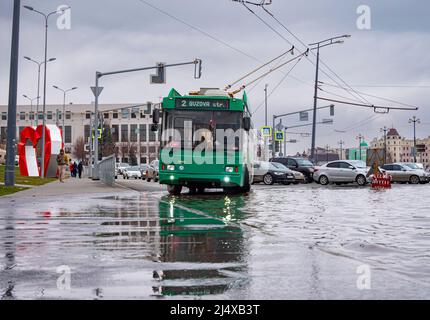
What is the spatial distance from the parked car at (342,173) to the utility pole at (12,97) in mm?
21270

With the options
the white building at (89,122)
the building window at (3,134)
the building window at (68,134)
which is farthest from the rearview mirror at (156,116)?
the building window at (68,134)

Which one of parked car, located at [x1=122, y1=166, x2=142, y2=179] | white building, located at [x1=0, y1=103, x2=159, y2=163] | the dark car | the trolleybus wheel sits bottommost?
parked car, located at [x1=122, y1=166, x2=142, y2=179]

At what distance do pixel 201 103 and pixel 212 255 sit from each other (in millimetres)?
17750

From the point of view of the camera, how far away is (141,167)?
231ft

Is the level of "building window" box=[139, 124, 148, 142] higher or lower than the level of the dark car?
higher

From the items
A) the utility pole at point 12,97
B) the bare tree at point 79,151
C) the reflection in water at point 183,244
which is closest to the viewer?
the reflection in water at point 183,244

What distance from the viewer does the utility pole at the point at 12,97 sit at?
92.2 feet

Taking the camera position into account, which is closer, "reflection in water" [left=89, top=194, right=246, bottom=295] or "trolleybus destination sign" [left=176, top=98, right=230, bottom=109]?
"reflection in water" [left=89, top=194, right=246, bottom=295]

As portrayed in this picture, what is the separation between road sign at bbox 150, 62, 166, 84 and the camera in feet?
121

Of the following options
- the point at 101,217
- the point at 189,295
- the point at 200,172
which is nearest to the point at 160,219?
the point at 101,217

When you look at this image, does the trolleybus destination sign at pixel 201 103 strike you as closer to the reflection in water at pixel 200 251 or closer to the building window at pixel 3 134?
the reflection in water at pixel 200 251

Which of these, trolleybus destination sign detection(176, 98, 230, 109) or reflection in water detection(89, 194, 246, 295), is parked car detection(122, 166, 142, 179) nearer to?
trolleybus destination sign detection(176, 98, 230, 109)

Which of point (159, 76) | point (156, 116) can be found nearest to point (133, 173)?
point (159, 76)

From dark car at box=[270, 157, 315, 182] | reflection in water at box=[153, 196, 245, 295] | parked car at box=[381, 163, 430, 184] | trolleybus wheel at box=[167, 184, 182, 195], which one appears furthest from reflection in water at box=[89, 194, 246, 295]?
parked car at box=[381, 163, 430, 184]
